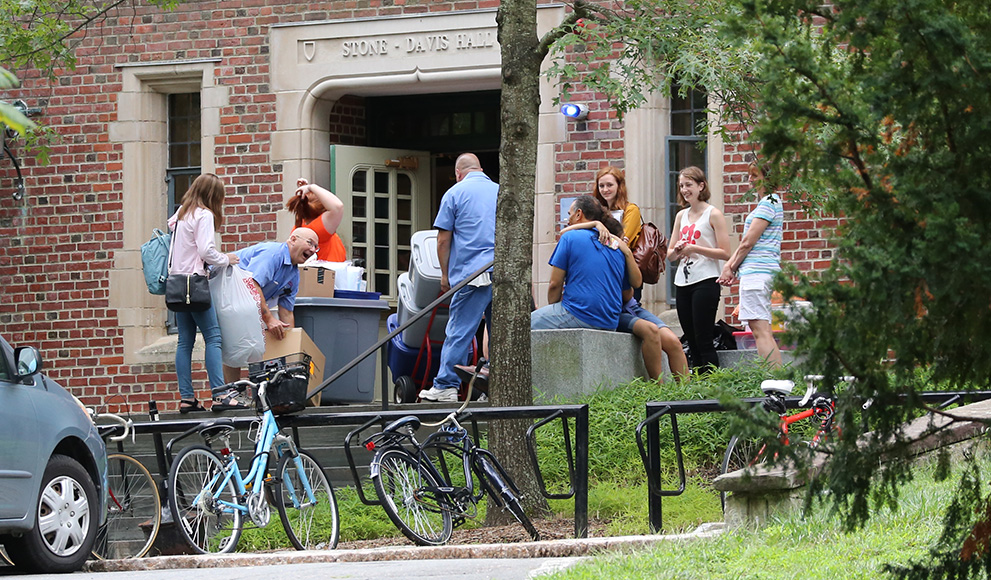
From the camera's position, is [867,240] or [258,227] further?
[258,227]

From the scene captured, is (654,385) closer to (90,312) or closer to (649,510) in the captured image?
(649,510)

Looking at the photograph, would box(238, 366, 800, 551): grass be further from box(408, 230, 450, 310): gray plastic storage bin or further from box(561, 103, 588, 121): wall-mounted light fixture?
box(561, 103, 588, 121): wall-mounted light fixture

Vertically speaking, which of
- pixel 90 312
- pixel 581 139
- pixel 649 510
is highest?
pixel 581 139

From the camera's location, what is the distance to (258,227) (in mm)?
15797

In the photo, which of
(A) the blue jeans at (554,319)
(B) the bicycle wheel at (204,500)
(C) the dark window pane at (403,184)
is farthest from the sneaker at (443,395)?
(C) the dark window pane at (403,184)

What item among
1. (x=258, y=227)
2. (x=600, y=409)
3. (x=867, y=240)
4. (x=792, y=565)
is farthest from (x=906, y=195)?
(x=258, y=227)

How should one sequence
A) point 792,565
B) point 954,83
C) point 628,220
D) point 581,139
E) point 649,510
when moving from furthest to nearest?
point 581,139 < point 628,220 < point 649,510 < point 792,565 < point 954,83

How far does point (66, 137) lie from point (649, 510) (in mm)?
9803

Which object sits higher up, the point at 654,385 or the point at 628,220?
the point at 628,220

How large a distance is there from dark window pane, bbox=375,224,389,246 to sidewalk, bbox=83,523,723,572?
25.9ft

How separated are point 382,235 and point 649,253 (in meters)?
4.96

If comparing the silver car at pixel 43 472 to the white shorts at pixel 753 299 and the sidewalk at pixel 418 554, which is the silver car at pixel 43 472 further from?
the white shorts at pixel 753 299

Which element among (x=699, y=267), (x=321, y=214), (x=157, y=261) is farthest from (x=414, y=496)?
(x=321, y=214)

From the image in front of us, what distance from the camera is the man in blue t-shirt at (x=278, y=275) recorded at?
11914mm
